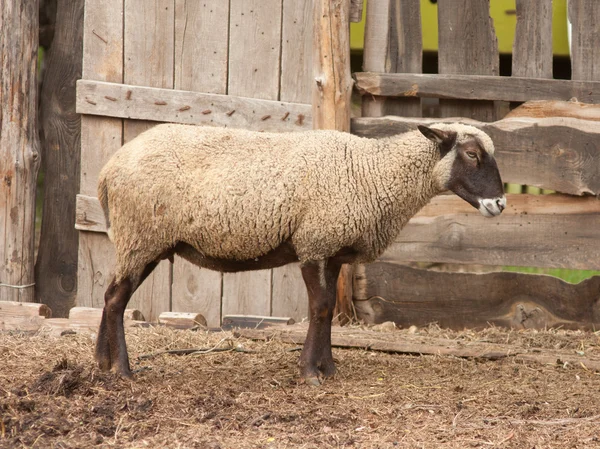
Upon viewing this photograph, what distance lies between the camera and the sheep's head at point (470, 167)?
5.24 m

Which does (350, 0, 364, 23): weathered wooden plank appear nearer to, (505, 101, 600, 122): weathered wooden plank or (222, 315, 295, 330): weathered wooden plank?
(505, 101, 600, 122): weathered wooden plank

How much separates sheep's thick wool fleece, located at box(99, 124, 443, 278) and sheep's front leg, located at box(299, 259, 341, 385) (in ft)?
0.39

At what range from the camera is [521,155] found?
6.46m

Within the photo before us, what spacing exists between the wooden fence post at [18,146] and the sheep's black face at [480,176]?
3.59 meters

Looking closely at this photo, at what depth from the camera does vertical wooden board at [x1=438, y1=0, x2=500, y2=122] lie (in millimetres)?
6520

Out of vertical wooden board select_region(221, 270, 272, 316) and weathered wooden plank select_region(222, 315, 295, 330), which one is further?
vertical wooden board select_region(221, 270, 272, 316)

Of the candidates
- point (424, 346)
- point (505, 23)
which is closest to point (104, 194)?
point (424, 346)

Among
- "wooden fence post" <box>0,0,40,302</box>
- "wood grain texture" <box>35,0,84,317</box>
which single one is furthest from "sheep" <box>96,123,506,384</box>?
"wood grain texture" <box>35,0,84,317</box>

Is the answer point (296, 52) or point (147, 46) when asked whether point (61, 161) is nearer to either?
point (147, 46)

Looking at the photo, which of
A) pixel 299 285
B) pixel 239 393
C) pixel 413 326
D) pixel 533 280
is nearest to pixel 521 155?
pixel 533 280

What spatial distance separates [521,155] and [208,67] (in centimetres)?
257

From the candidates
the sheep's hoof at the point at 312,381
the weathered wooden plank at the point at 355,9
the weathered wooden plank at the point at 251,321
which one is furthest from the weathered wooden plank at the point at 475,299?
the weathered wooden plank at the point at 355,9

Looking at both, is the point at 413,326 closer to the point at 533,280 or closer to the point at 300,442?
the point at 533,280

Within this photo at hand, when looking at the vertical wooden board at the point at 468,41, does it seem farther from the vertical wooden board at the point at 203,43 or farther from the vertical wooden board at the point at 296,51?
the vertical wooden board at the point at 203,43
